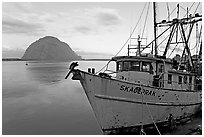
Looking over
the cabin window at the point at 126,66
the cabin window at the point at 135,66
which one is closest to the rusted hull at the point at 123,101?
the cabin window at the point at 135,66

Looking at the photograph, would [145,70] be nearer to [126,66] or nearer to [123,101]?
[126,66]

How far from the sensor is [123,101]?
10.9 meters

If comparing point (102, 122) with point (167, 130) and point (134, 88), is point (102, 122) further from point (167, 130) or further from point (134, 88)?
point (167, 130)

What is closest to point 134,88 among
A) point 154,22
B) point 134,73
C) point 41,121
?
point 134,73

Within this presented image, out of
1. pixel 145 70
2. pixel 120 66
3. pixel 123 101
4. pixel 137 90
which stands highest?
pixel 120 66

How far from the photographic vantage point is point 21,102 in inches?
981

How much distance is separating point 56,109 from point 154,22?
13139 mm

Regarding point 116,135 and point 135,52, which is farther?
point 135,52

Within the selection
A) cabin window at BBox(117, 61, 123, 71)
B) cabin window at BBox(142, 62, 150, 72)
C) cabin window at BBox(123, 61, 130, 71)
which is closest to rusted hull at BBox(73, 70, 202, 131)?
cabin window at BBox(142, 62, 150, 72)

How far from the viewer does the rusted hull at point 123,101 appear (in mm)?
10609

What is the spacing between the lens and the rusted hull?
10609 mm

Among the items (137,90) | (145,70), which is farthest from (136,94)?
(145,70)

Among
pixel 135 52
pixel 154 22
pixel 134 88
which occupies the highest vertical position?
pixel 154 22

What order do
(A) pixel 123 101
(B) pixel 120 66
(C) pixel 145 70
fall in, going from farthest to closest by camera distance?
(B) pixel 120 66 → (C) pixel 145 70 → (A) pixel 123 101
